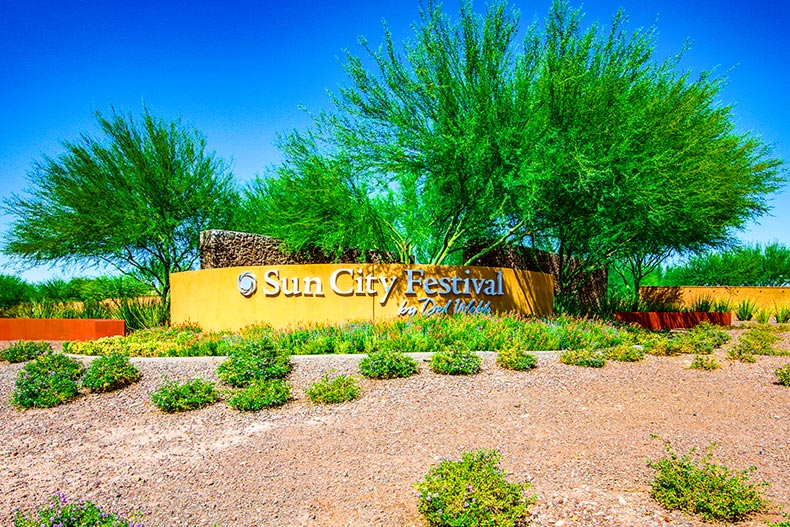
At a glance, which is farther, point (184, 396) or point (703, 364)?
point (703, 364)

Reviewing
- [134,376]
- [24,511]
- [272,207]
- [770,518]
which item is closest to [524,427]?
[770,518]

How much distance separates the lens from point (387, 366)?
349 inches

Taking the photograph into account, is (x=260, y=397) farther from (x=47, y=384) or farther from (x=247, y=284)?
(x=247, y=284)

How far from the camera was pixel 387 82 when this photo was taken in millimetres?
14445

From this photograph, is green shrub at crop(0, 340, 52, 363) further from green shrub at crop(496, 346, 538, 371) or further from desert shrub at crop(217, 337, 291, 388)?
green shrub at crop(496, 346, 538, 371)

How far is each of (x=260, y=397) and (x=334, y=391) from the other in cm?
103

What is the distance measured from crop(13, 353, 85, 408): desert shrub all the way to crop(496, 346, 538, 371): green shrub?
22.2ft

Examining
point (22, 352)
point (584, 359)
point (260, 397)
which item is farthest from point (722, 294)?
point (22, 352)

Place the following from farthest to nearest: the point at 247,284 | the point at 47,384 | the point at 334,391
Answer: the point at 247,284 → the point at 47,384 → the point at 334,391

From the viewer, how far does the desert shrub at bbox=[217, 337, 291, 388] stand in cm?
877

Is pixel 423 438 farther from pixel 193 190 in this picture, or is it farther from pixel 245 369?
pixel 193 190

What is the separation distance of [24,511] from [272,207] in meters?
14.4

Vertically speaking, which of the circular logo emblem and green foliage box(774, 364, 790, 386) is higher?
the circular logo emblem

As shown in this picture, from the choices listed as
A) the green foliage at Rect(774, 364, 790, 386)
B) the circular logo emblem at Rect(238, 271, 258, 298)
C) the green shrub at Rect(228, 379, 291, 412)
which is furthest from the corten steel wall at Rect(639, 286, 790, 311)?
the green shrub at Rect(228, 379, 291, 412)
